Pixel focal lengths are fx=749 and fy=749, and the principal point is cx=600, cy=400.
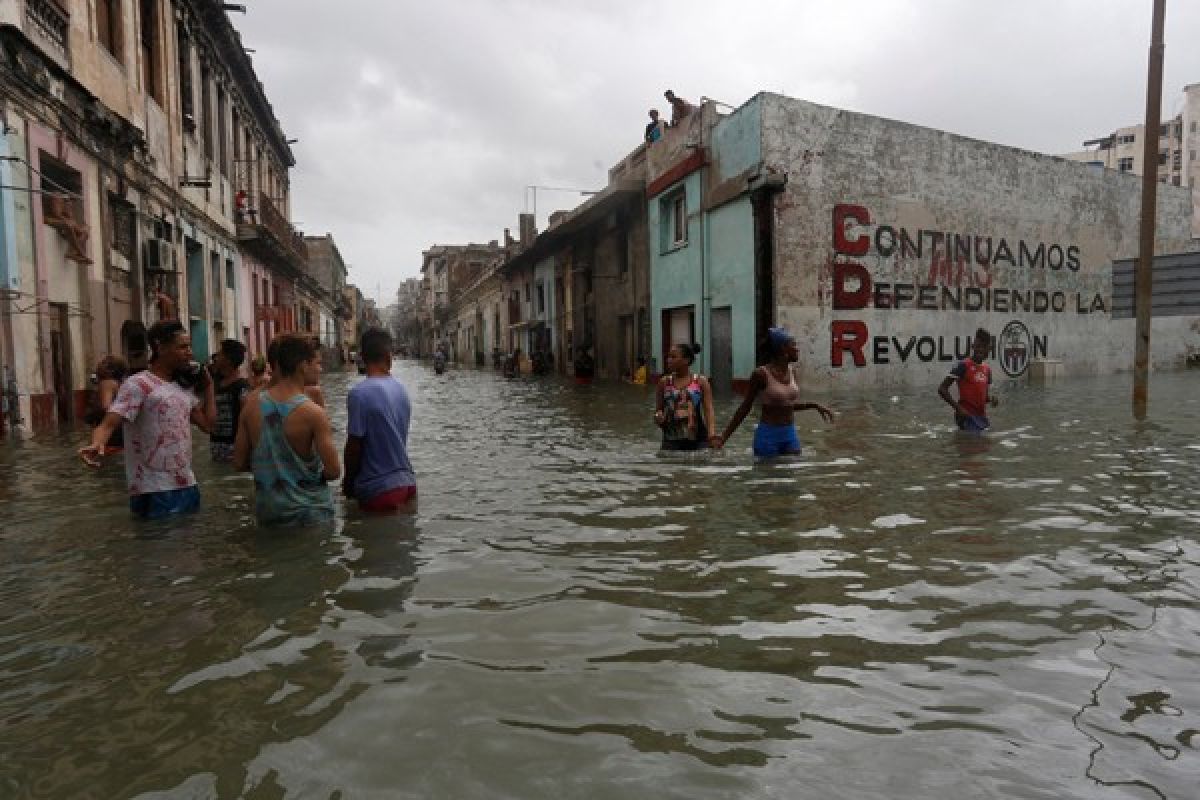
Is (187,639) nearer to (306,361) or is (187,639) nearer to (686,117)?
(306,361)

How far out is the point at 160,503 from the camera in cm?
507

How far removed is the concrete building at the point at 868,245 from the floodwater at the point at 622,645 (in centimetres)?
1138

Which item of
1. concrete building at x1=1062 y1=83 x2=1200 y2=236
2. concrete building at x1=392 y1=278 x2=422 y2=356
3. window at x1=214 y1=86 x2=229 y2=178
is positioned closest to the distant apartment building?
concrete building at x1=1062 y1=83 x2=1200 y2=236

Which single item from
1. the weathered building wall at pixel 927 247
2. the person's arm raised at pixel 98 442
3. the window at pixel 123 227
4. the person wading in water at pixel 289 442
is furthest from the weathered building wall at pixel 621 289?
the person's arm raised at pixel 98 442

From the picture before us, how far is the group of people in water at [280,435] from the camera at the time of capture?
4.38m

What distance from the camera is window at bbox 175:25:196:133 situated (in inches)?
722

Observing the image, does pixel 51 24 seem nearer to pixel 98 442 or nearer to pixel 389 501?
pixel 98 442

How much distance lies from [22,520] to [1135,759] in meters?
6.99

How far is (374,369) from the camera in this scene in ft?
15.5

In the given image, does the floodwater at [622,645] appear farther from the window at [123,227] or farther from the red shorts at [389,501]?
the window at [123,227]

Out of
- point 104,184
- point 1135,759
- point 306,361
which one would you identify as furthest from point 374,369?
point 104,184

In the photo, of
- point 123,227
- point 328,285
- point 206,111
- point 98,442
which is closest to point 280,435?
point 98,442

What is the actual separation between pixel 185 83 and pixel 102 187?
739cm

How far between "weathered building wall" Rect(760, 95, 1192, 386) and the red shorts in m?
13.1
